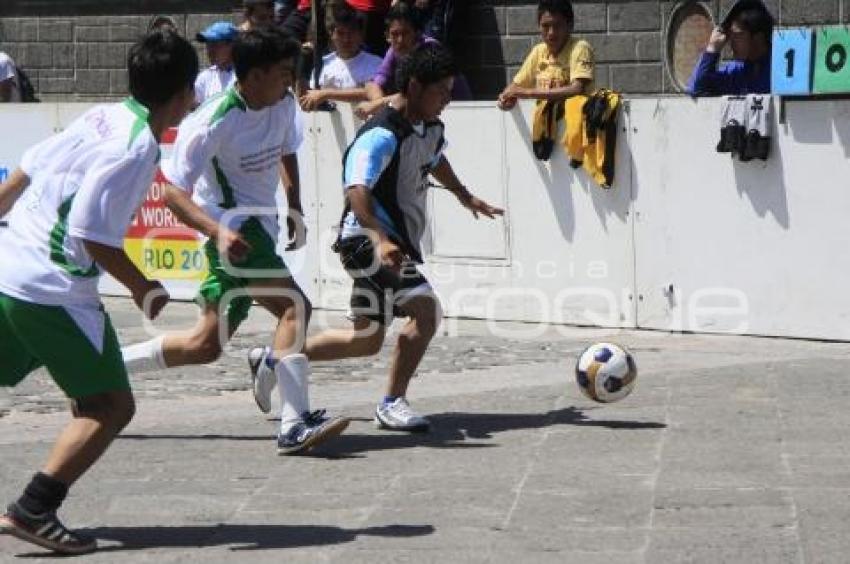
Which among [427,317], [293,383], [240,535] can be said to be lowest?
[240,535]

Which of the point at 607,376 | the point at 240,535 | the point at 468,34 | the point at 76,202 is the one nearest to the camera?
the point at 76,202

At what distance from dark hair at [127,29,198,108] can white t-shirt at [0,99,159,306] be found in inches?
2.3

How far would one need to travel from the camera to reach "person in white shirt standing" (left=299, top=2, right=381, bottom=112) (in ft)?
44.1

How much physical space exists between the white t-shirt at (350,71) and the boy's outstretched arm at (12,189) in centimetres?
680

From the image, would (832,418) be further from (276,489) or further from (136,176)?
(136,176)

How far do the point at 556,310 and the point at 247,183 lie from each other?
13.8ft

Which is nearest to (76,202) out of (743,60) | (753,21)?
(753,21)

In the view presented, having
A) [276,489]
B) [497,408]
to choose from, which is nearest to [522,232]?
[497,408]

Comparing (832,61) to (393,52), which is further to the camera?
(393,52)

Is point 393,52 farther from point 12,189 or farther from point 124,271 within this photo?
point 124,271

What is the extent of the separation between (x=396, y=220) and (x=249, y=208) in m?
0.68

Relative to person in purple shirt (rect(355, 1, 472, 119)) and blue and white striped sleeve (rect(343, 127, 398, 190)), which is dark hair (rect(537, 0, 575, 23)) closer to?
person in purple shirt (rect(355, 1, 472, 119))

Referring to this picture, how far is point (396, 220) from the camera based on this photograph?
9.04 meters

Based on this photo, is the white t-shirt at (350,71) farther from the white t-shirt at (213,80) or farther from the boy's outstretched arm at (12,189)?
the boy's outstretched arm at (12,189)
